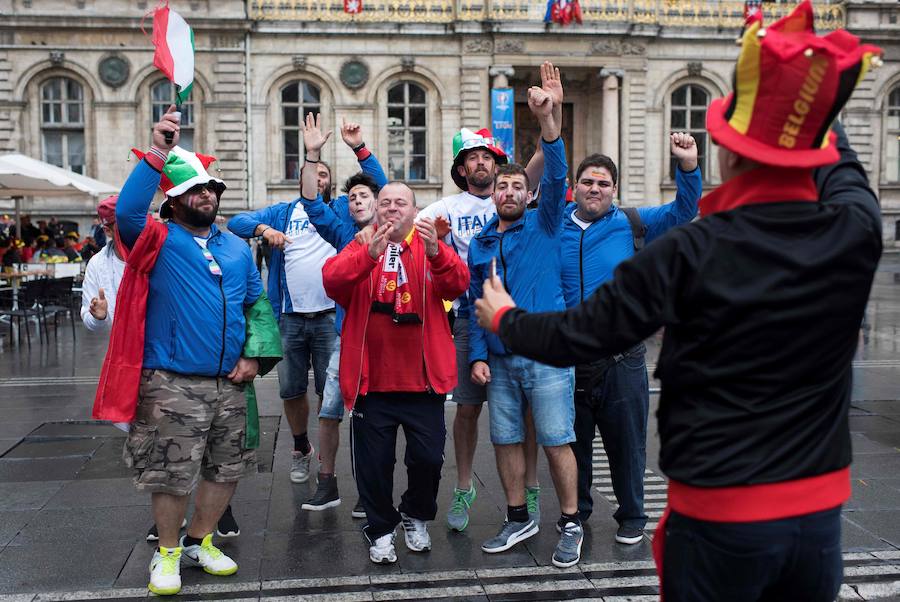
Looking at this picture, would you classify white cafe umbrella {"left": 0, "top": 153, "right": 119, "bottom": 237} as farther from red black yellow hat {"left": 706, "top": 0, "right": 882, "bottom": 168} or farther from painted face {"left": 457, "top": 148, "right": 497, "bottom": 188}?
red black yellow hat {"left": 706, "top": 0, "right": 882, "bottom": 168}

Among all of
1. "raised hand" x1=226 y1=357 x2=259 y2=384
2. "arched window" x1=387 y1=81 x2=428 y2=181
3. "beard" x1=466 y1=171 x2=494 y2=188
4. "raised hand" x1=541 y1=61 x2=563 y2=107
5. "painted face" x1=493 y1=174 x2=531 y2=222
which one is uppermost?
"arched window" x1=387 y1=81 x2=428 y2=181

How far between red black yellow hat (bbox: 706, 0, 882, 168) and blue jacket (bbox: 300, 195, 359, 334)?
3.53m

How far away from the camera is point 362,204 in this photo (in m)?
5.83

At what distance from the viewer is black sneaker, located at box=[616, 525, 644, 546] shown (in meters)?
4.89

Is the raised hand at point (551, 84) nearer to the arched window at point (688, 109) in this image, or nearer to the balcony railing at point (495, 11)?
the balcony railing at point (495, 11)

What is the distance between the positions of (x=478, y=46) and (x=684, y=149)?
25723 mm

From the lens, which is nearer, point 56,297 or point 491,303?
point 491,303

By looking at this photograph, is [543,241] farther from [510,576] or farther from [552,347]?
[552,347]

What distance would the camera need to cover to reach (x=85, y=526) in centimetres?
521

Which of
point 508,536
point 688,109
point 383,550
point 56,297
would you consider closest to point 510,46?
point 688,109

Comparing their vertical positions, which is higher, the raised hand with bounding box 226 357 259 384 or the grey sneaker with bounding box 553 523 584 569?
the raised hand with bounding box 226 357 259 384

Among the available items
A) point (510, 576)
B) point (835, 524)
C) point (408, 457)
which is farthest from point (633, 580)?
point (835, 524)

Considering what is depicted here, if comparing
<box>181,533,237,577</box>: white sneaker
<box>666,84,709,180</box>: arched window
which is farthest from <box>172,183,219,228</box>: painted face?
<box>666,84,709,180</box>: arched window

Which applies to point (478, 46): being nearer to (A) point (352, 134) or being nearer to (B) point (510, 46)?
(B) point (510, 46)
